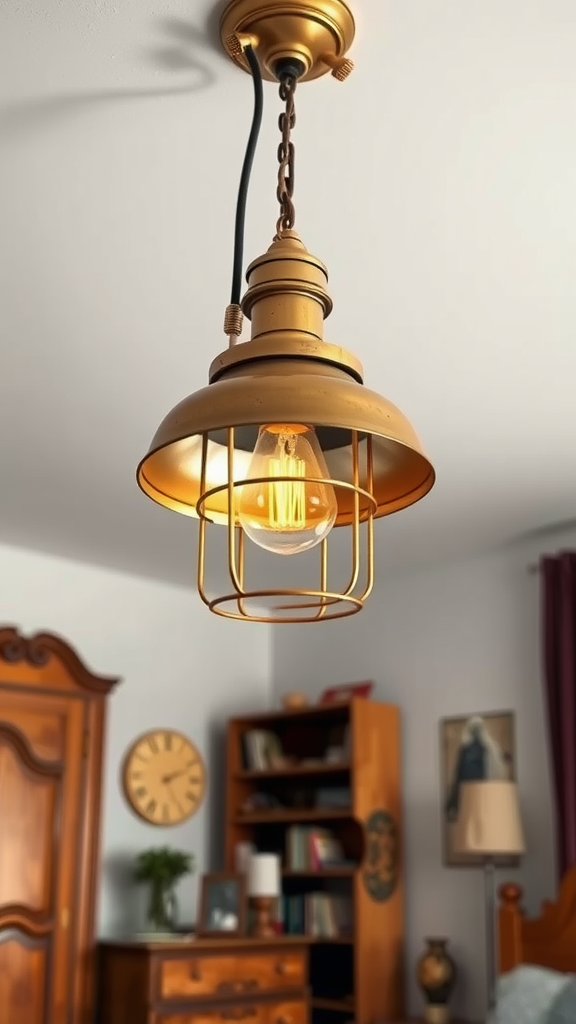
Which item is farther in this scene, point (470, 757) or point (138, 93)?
point (470, 757)

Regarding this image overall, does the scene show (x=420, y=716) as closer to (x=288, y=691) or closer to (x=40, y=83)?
(x=288, y=691)

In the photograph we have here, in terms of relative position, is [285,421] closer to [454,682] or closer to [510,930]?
[510,930]

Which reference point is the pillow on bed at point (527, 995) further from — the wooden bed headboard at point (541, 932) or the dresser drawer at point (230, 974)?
the dresser drawer at point (230, 974)

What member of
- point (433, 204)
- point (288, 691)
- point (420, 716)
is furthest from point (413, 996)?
point (433, 204)

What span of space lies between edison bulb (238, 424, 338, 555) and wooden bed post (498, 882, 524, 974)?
312 centimetres

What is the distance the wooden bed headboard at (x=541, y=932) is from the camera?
377 cm

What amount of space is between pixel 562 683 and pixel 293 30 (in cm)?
292

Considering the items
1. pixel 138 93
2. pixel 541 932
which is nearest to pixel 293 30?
pixel 138 93

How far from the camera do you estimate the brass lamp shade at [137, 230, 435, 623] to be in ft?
3.58

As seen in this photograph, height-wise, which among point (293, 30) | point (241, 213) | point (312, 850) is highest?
point (293, 30)

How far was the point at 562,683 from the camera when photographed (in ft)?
13.2

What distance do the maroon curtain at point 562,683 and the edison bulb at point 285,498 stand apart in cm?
302

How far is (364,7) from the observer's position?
5.50 feet

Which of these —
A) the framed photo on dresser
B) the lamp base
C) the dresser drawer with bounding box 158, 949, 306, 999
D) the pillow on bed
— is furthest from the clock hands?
the pillow on bed
